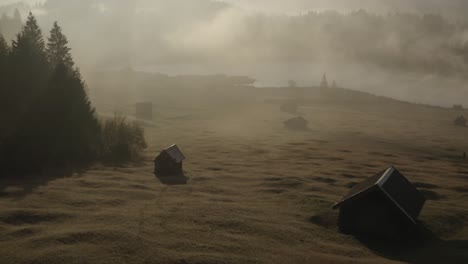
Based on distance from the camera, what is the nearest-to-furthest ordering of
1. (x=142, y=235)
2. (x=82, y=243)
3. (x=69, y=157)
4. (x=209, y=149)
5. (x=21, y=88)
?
(x=82, y=243) → (x=142, y=235) → (x=69, y=157) → (x=21, y=88) → (x=209, y=149)

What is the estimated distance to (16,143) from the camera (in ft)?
100

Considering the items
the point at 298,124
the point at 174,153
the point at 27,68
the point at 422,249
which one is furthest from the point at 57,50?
the point at 422,249

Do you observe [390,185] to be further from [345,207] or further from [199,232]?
[199,232]

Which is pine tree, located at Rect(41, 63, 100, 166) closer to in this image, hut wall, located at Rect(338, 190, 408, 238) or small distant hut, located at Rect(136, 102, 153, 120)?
hut wall, located at Rect(338, 190, 408, 238)

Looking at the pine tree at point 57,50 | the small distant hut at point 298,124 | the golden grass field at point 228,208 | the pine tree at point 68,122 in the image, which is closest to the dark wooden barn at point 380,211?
the golden grass field at point 228,208

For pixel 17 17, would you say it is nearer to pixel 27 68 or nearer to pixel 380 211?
pixel 27 68

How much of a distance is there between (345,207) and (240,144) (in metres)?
32.2

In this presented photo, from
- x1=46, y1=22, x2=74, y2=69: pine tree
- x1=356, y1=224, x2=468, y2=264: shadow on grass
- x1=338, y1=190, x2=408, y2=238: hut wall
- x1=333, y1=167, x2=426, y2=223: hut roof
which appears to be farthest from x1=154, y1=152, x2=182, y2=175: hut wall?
x1=46, y1=22, x2=74, y2=69: pine tree

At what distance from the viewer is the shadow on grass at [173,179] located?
28719mm

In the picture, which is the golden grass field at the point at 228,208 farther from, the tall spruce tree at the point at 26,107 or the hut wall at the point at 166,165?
the tall spruce tree at the point at 26,107

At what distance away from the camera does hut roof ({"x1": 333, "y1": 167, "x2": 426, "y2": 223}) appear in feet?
61.0

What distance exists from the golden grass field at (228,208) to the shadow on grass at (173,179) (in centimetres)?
43

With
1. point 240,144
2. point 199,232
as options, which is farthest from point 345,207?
point 240,144

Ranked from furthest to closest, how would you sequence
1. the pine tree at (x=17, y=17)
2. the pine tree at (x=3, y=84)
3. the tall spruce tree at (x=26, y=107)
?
the pine tree at (x=17, y=17) → the pine tree at (x=3, y=84) → the tall spruce tree at (x=26, y=107)
